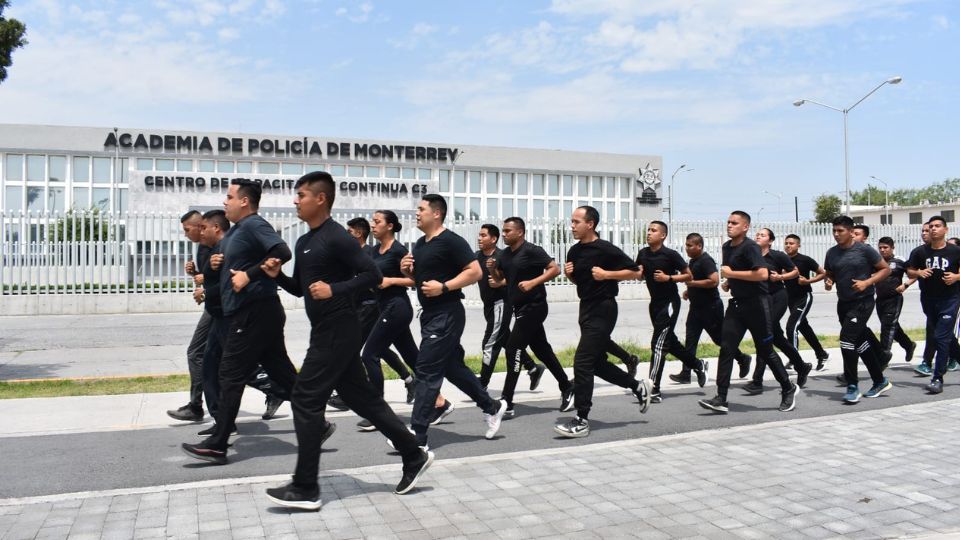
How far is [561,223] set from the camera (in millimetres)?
27156

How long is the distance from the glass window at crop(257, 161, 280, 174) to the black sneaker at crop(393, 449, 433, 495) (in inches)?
1780

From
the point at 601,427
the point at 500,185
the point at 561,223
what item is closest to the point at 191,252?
the point at 561,223

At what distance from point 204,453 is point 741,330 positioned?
4.98m

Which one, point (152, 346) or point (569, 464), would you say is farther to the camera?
point (152, 346)

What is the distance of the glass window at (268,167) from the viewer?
48188 millimetres

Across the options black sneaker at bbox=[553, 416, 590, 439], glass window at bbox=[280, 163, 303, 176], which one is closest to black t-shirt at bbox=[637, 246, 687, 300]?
black sneaker at bbox=[553, 416, 590, 439]

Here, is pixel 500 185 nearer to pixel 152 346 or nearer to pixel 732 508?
pixel 152 346

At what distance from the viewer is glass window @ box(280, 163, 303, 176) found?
1916 inches

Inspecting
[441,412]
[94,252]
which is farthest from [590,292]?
[94,252]

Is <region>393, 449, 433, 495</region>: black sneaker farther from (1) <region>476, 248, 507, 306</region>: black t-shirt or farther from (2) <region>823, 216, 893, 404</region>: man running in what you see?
(2) <region>823, 216, 893, 404</region>: man running

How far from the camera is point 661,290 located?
29.0 feet

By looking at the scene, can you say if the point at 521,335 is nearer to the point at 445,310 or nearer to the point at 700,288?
the point at 445,310

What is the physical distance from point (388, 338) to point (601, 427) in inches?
80.0


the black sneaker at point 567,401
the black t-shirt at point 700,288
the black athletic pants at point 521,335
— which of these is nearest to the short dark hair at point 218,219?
the black athletic pants at point 521,335
